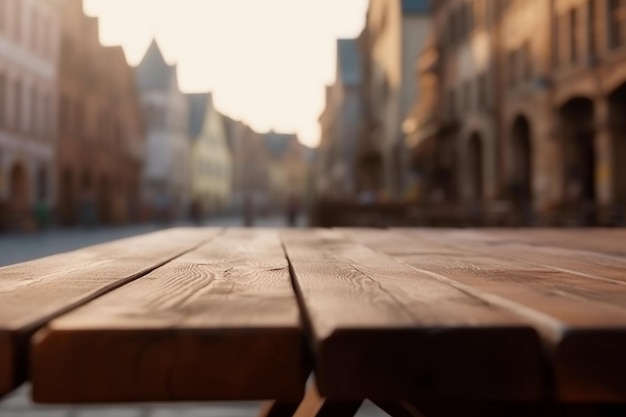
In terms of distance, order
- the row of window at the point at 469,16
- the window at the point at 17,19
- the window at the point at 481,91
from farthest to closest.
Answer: the window at the point at 17,19, the window at the point at 481,91, the row of window at the point at 469,16

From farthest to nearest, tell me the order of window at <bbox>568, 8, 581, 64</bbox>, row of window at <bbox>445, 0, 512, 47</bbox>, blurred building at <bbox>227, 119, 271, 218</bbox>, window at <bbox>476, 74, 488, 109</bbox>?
blurred building at <bbox>227, 119, 271, 218</bbox> → window at <bbox>476, 74, 488, 109</bbox> → row of window at <bbox>445, 0, 512, 47</bbox> → window at <bbox>568, 8, 581, 64</bbox>

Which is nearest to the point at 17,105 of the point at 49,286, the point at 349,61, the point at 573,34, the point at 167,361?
the point at 573,34

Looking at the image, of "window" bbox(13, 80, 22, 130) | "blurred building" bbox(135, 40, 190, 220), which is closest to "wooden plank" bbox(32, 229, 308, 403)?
"window" bbox(13, 80, 22, 130)

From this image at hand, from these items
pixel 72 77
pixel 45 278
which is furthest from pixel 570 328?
pixel 72 77

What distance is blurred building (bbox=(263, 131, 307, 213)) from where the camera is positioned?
9619cm

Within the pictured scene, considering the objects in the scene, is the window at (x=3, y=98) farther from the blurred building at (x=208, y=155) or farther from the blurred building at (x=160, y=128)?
the blurred building at (x=208, y=155)

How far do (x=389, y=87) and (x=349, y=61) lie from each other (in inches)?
836

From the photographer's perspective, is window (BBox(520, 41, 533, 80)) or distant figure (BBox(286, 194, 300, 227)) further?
distant figure (BBox(286, 194, 300, 227))

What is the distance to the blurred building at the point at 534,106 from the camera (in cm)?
1608

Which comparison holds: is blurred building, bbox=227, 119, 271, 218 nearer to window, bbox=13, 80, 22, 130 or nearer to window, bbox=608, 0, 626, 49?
Answer: window, bbox=13, 80, 22, 130

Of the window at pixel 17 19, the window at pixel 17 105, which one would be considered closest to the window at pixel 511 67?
the window at pixel 17 19

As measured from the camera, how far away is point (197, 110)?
64.7 meters

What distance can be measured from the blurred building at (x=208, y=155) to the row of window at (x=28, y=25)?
27375mm

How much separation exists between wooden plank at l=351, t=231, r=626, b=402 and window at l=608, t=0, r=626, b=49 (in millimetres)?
15025
